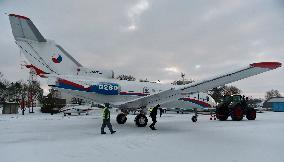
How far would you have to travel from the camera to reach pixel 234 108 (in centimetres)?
2495

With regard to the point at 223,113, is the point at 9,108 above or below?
below

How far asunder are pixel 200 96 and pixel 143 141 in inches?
537

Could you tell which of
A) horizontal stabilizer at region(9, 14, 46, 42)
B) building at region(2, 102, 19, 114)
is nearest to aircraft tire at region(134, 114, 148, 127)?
horizontal stabilizer at region(9, 14, 46, 42)

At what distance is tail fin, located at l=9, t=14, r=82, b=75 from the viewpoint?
17.3 m

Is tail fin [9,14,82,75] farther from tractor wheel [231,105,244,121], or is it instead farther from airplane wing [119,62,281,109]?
tractor wheel [231,105,244,121]

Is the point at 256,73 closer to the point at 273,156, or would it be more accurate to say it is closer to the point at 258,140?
the point at 258,140

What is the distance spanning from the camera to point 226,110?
25.4m

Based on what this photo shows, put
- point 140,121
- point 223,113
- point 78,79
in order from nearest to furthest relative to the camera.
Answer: point 140,121
point 78,79
point 223,113

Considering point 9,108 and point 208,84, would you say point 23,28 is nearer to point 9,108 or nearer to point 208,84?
point 208,84

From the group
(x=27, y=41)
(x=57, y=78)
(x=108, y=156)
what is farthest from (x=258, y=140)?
(x=27, y=41)

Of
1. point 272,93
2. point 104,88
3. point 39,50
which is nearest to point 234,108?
point 104,88

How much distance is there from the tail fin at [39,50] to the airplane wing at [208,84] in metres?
5.44

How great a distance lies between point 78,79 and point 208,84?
30.8 feet

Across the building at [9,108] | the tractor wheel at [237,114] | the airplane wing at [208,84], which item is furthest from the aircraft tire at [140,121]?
the building at [9,108]
